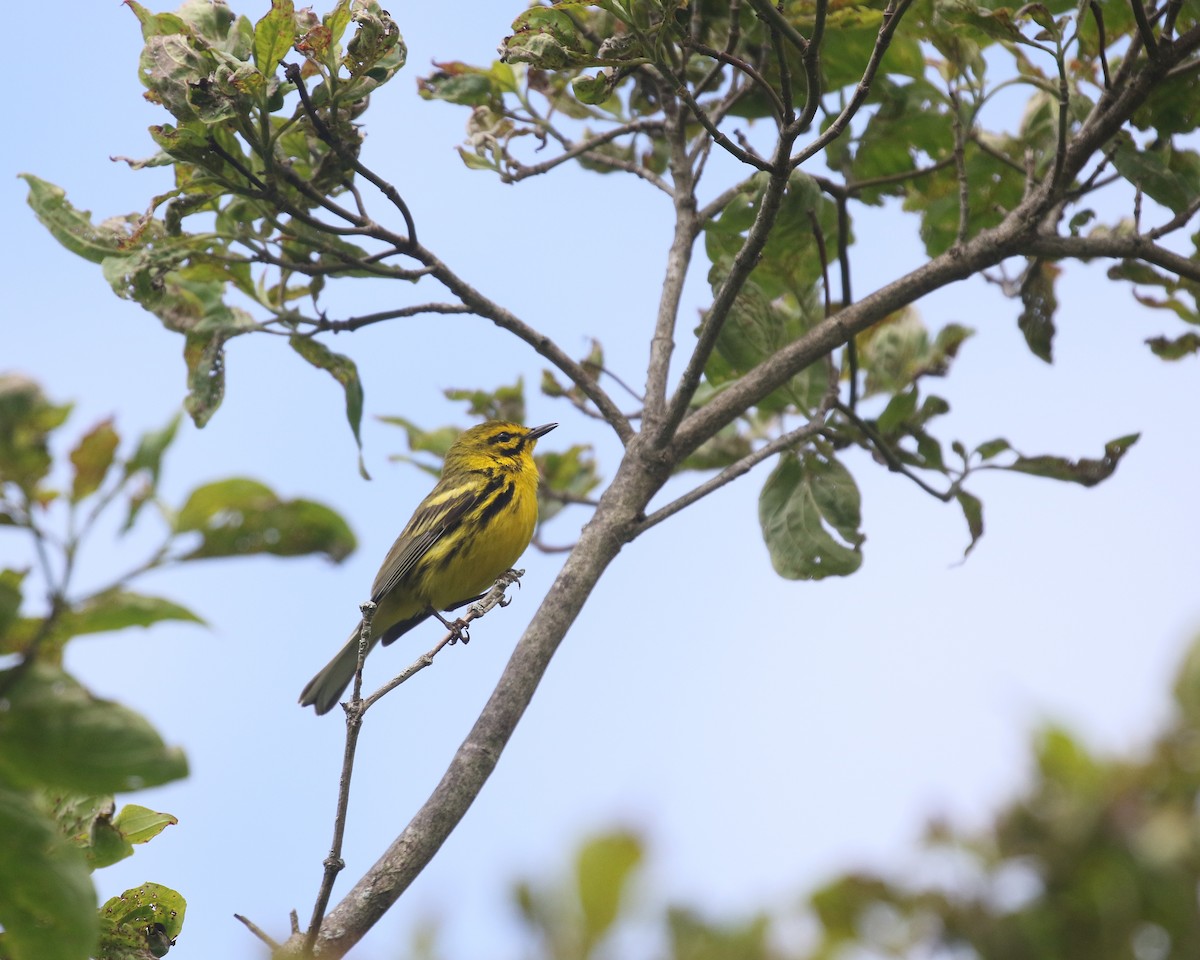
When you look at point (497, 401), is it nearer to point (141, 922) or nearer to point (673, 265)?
point (673, 265)

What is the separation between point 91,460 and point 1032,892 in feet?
4.09

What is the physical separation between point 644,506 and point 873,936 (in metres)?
2.85

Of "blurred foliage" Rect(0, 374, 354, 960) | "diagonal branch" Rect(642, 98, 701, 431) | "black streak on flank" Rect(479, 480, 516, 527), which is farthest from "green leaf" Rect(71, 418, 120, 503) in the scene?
"black streak on flank" Rect(479, 480, 516, 527)

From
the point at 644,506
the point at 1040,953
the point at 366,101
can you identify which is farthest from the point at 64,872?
the point at 366,101

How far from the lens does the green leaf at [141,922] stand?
2934 mm

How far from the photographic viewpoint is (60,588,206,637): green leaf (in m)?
1.66

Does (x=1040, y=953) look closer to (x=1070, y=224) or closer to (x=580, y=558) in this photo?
(x=580, y=558)

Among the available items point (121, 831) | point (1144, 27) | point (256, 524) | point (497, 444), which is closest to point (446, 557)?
point (497, 444)

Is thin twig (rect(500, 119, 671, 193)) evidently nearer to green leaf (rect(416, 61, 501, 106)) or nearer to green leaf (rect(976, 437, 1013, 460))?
green leaf (rect(416, 61, 501, 106))

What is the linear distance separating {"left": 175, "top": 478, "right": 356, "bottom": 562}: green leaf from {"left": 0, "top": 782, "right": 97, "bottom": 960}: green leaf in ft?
1.33

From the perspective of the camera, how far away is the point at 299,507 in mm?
1798

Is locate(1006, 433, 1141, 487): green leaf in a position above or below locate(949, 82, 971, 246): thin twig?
below

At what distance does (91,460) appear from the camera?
1.65 meters

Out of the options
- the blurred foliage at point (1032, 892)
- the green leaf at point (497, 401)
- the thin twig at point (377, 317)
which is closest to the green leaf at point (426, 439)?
the green leaf at point (497, 401)
